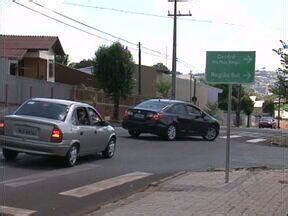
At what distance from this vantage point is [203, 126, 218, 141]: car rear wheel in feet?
79.6

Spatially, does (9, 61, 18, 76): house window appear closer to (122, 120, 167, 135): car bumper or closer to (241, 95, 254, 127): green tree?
(122, 120, 167, 135): car bumper

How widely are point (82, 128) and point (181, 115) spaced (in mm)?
8970

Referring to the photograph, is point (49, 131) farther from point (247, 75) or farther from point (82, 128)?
point (247, 75)

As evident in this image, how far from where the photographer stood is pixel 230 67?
1200 cm

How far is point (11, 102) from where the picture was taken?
32.8 meters

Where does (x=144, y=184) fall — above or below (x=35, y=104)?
below

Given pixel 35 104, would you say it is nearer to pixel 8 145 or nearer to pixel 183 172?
pixel 8 145

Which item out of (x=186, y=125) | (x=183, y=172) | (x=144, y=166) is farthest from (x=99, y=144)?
(x=186, y=125)

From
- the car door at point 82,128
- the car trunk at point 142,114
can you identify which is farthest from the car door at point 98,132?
the car trunk at point 142,114

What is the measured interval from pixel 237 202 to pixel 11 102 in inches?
964

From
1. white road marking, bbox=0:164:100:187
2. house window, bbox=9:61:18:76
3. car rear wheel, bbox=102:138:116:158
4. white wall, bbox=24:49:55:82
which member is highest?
white wall, bbox=24:49:55:82

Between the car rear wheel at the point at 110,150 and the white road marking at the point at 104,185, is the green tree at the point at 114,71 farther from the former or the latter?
the white road marking at the point at 104,185

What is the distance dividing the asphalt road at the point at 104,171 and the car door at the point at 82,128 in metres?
0.40

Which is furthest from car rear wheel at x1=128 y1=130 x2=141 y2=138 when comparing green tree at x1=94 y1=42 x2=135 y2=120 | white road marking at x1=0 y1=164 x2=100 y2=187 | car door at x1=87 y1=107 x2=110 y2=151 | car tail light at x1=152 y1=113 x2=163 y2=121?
green tree at x1=94 y1=42 x2=135 y2=120
